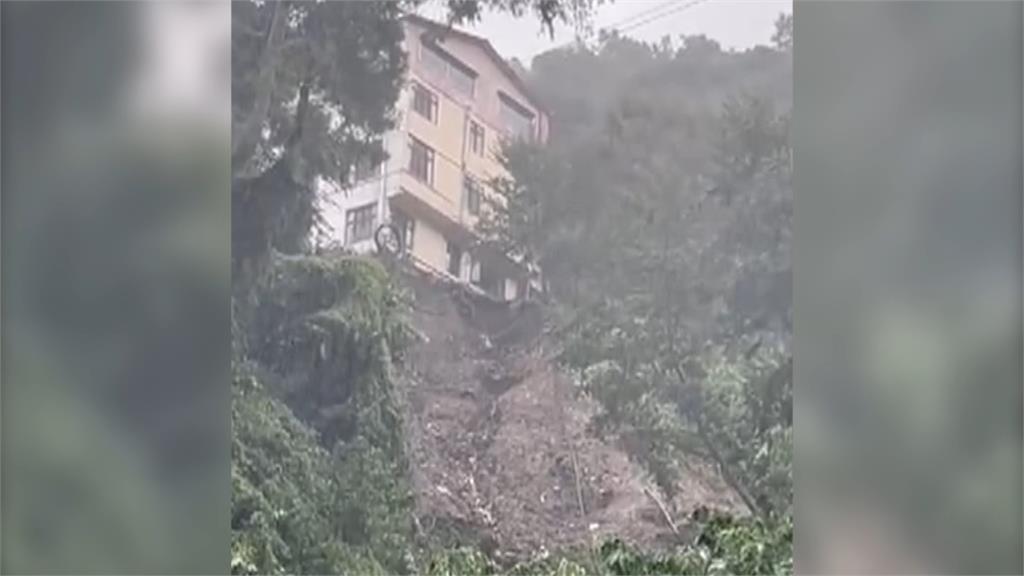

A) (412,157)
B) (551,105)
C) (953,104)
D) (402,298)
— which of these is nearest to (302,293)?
(402,298)

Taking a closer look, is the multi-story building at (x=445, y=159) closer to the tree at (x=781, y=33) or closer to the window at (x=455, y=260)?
the window at (x=455, y=260)

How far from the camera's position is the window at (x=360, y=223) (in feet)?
8.51

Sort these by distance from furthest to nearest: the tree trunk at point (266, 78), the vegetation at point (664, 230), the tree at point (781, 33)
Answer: the vegetation at point (664, 230), the tree at point (781, 33), the tree trunk at point (266, 78)

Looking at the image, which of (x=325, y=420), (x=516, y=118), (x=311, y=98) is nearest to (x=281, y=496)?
(x=325, y=420)

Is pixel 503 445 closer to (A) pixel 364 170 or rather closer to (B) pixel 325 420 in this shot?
(B) pixel 325 420

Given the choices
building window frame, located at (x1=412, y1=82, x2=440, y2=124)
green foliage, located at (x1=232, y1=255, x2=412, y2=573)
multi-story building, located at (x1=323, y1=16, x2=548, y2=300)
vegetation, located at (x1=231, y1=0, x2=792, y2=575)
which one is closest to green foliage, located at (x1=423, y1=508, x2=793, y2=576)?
vegetation, located at (x1=231, y1=0, x2=792, y2=575)

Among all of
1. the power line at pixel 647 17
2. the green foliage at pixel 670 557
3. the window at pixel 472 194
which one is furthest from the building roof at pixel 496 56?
the green foliage at pixel 670 557

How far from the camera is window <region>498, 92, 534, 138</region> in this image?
102 inches

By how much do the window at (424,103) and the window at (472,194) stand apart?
159mm

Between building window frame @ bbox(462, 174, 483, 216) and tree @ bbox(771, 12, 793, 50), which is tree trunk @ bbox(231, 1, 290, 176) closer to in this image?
building window frame @ bbox(462, 174, 483, 216)

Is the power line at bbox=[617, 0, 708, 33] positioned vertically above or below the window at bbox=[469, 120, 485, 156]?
above

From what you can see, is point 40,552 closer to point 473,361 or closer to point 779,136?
point 473,361

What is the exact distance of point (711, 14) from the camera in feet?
8.32

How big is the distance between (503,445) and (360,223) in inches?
23.8
